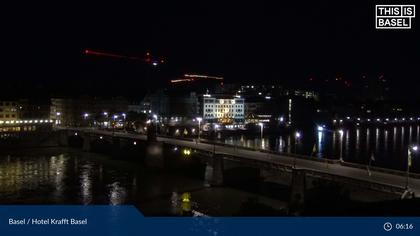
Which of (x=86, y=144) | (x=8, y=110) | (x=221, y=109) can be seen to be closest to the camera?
(x=86, y=144)

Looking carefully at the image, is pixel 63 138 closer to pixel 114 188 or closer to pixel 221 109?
pixel 114 188

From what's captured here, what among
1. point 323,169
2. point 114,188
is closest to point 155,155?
point 114,188

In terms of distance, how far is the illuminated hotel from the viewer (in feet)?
462

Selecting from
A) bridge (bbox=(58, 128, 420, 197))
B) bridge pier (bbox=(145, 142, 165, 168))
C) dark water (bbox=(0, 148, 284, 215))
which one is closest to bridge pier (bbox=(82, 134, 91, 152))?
dark water (bbox=(0, 148, 284, 215))

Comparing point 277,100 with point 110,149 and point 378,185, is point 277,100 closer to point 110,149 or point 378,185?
point 110,149

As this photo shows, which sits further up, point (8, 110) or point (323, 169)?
point (8, 110)

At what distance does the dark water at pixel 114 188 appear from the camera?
38219mm

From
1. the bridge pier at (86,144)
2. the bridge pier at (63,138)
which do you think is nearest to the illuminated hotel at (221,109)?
the bridge pier at (63,138)

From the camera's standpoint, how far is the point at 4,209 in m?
14.3

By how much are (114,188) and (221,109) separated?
99223 millimetres

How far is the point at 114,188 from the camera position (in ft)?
150

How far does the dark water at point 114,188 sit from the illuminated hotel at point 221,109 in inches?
3003

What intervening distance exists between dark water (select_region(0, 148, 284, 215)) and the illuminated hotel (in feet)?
250

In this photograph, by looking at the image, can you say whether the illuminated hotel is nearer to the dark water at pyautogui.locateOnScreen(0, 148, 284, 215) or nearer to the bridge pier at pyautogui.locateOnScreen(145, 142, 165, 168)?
the bridge pier at pyautogui.locateOnScreen(145, 142, 165, 168)
